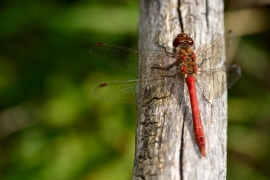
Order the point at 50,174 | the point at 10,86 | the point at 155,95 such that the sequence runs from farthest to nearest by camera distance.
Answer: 1. the point at 10,86
2. the point at 50,174
3. the point at 155,95

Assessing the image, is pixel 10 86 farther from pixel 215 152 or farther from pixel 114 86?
pixel 215 152

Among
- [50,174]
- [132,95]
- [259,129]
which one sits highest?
[132,95]

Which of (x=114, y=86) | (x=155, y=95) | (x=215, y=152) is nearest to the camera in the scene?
(x=215, y=152)

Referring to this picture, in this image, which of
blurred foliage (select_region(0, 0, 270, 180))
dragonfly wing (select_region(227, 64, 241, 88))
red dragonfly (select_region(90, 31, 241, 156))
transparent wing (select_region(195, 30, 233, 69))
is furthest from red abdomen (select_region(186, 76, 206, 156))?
blurred foliage (select_region(0, 0, 270, 180))

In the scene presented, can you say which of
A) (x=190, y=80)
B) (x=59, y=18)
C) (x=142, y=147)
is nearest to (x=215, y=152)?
(x=142, y=147)

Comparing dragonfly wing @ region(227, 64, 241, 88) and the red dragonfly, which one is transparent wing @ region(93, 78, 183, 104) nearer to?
the red dragonfly

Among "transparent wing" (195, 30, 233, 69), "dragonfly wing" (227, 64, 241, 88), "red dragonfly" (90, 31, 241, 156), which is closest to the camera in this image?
"red dragonfly" (90, 31, 241, 156)

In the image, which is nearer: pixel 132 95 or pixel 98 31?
pixel 132 95
